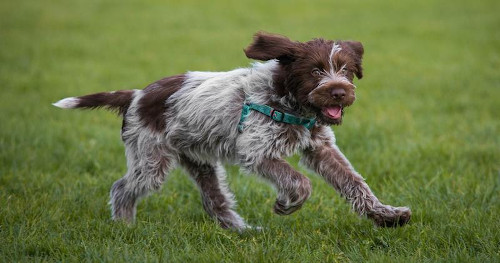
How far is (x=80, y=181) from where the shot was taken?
21.3 feet

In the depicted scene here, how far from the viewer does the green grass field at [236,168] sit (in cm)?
455

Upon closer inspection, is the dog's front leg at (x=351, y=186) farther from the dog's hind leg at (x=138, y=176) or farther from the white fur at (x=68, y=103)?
the white fur at (x=68, y=103)

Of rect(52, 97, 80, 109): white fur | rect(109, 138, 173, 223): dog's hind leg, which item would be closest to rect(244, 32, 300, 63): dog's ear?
rect(109, 138, 173, 223): dog's hind leg

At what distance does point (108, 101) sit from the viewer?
551cm

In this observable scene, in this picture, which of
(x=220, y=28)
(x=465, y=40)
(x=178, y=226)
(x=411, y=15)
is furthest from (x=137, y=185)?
(x=411, y=15)

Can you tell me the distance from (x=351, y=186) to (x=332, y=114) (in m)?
0.57

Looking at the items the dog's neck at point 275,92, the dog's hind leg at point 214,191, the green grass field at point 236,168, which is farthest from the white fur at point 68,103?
the dog's neck at point 275,92

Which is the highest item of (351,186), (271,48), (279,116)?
(271,48)

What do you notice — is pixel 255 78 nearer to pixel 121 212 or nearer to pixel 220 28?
pixel 121 212

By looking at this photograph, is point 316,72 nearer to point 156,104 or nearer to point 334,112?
point 334,112

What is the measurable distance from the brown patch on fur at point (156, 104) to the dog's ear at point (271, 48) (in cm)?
→ 89

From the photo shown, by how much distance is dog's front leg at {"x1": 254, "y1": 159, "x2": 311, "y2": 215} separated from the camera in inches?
184

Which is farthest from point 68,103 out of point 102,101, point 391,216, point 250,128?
point 391,216

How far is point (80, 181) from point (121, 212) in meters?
1.23
